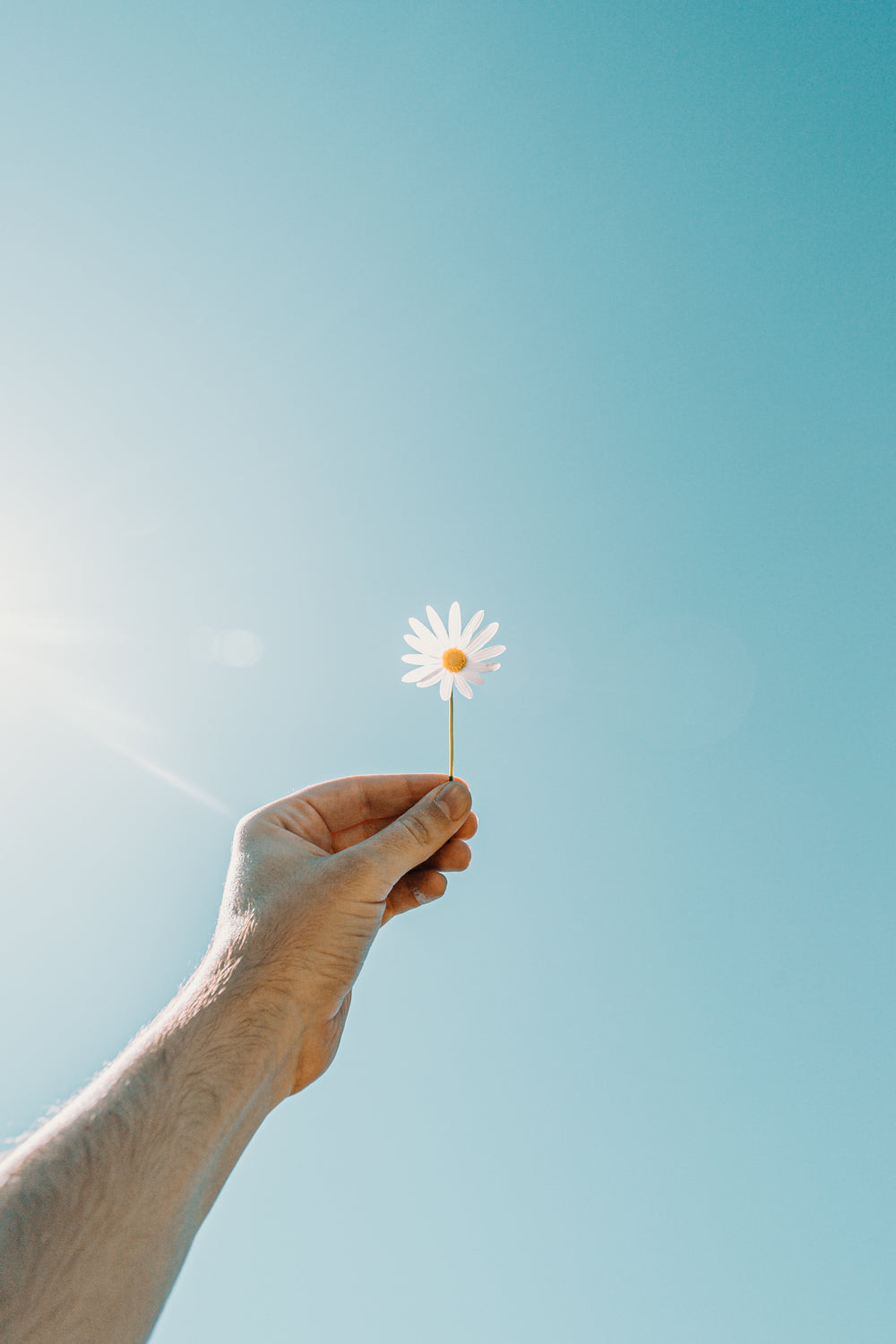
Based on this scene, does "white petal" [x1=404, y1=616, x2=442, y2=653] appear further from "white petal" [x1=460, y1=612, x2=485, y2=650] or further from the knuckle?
the knuckle

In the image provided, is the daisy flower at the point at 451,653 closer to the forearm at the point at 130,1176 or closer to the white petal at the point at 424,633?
the white petal at the point at 424,633

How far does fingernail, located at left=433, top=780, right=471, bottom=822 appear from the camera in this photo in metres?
2.92

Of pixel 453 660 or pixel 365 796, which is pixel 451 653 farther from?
pixel 365 796

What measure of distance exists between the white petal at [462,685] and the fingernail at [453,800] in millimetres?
682

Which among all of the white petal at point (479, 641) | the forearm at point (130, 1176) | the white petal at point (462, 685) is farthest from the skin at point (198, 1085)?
the white petal at point (479, 641)

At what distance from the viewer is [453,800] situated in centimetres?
295

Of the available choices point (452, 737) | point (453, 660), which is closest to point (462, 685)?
point (453, 660)

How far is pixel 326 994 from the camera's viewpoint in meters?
2.26

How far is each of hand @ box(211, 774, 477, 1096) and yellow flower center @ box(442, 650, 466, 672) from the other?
0.74m

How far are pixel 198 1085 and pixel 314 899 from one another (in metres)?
0.75

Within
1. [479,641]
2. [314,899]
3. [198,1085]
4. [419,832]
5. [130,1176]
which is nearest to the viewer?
[130,1176]

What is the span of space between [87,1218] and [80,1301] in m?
0.14

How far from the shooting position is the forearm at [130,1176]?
1.19 meters

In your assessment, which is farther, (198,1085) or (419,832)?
(419,832)
